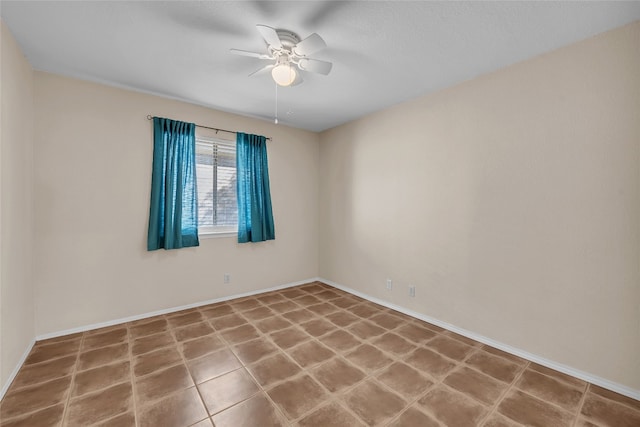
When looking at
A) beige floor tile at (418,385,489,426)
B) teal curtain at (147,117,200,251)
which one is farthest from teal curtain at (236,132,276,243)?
beige floor tile at (418,385,489,426)

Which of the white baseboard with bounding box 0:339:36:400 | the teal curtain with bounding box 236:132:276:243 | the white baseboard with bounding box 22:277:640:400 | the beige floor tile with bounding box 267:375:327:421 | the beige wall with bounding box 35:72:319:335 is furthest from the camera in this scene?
the teal curtain with bounding box 236:132:276:243

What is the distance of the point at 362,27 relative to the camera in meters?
1.98

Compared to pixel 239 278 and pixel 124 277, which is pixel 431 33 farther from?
pixel 124 277

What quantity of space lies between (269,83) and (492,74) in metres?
2.23

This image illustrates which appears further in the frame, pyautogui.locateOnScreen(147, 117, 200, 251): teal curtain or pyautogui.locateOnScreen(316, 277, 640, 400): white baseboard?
pyautogui.locateOnScreen(147, 117, 200, 251): teal curtain

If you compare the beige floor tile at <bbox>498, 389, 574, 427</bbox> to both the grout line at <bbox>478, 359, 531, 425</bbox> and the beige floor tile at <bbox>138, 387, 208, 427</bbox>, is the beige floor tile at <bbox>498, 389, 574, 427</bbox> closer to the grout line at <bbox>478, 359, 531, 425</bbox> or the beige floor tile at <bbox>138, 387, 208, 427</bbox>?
the grout line at <bbox>478, 359, 531, 425</bbox>

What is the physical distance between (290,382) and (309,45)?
97.8 inches

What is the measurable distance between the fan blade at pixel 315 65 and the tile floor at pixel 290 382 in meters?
2.46

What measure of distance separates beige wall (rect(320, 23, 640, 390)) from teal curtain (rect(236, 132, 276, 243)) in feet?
5.64

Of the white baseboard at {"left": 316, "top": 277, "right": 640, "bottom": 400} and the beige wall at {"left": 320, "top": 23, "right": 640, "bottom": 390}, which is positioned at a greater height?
the beige wall at {"left": 320, "top": 23, "right": 640, "bottom": 390}

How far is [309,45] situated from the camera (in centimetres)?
190

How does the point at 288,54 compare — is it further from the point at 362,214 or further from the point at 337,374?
the point at 337,374

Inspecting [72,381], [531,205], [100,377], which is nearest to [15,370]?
[72,381]

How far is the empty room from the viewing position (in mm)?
1843
